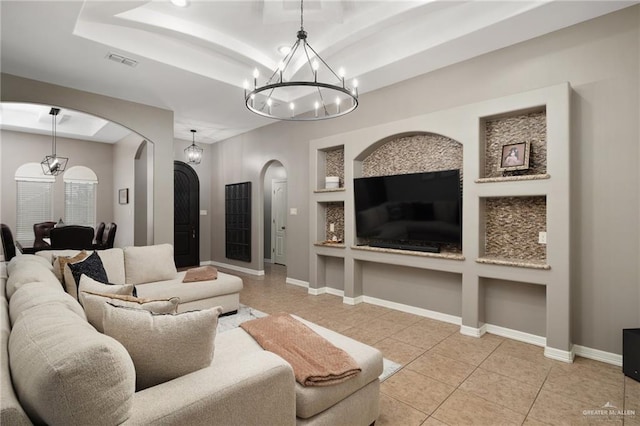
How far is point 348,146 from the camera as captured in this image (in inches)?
187

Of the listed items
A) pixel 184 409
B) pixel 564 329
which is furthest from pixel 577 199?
pixel 184 409

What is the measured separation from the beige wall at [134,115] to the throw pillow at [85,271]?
247cm

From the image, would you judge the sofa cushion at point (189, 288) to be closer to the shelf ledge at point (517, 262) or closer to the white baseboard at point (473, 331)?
the white baseboard at point (473, 331)

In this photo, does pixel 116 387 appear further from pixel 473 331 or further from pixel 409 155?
pixel 409 155

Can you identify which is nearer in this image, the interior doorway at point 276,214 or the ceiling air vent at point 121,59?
the ceiling air vent at point 121,59

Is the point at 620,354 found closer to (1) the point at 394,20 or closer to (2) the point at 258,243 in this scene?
(1) the point at 394,20

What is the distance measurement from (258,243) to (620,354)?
18.3ft

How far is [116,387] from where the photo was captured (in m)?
1.00

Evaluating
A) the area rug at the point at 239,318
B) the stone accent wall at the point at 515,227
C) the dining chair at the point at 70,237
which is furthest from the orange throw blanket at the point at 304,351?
the dining chair at the point at 70,237

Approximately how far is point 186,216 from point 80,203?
2.63m

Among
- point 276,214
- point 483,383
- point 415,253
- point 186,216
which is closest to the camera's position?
point 483,383

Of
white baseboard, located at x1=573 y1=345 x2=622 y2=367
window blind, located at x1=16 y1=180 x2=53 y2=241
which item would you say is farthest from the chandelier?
window blind, located at x1=16 y1=180 x2=53 y2=241

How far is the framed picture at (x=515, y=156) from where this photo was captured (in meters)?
3.29

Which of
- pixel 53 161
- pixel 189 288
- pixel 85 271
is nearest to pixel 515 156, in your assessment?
pixel 189 288
